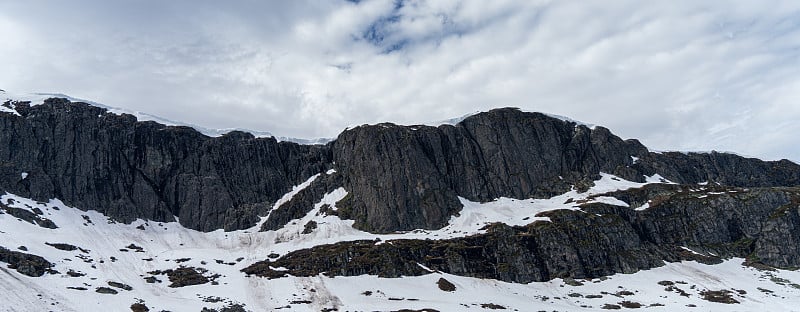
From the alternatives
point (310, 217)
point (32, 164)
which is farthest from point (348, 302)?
point (32, 164)

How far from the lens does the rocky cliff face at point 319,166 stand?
504ft

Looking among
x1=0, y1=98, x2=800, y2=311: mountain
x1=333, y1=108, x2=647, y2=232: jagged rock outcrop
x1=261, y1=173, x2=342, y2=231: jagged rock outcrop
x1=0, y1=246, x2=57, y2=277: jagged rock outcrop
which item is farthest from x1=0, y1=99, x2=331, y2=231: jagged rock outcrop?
x1=0, y1=246, x2=57, y2=277: jagged rock outcrop

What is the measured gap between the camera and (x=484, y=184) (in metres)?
172

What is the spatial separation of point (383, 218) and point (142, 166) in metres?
83.8

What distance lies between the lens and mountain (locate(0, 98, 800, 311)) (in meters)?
110

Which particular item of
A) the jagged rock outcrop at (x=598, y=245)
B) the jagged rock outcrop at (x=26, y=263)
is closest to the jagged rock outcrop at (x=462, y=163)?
the jagged rock outcrop at (x=598, y=245)

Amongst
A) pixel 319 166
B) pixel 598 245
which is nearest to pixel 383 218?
pixel 319 166

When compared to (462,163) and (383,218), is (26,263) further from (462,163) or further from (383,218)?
(462,163)

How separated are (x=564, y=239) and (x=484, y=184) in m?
42.5

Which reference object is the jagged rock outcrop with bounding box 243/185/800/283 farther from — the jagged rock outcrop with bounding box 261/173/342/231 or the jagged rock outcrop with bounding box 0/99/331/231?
the jagged rock outcrop with bounding box 0/99/331/231

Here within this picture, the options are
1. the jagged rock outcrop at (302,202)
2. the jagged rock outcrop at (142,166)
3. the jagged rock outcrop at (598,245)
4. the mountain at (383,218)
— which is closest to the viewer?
the mountain at (383,218)

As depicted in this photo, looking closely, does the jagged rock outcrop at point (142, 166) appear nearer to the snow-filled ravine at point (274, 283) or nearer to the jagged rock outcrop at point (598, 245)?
the snow-filled ravine at point (274, 283)

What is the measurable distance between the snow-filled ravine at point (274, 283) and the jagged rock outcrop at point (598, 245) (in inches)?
180

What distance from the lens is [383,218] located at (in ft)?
502
